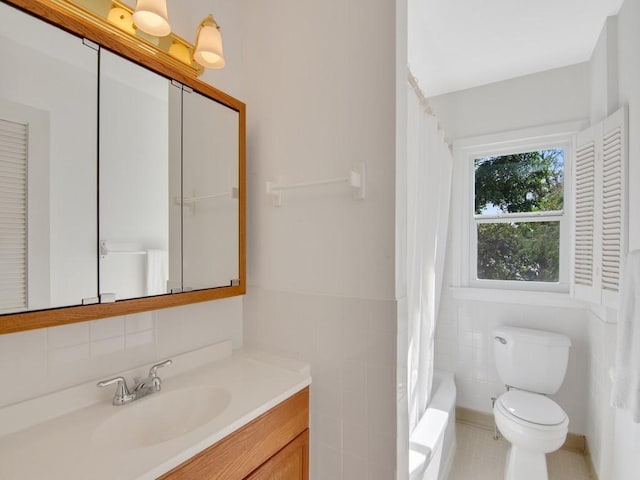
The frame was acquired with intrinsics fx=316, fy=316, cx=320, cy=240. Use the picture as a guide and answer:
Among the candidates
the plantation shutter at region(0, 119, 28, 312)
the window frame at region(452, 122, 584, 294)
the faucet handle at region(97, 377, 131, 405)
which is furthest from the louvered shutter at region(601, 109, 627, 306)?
the plantation shutter at region(0, 119, 28, 312)

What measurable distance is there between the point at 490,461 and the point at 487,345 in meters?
0.77

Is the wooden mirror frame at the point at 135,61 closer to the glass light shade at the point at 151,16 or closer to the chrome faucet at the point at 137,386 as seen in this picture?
the glass light shade at the point at 151,16

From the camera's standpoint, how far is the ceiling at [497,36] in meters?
1.72

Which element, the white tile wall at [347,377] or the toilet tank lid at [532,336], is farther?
the toilet tank lid at [532,336]

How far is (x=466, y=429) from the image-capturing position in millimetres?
2473

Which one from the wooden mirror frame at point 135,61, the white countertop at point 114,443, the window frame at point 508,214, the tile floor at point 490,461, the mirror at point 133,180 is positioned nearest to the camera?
the white countertop at point 114,443

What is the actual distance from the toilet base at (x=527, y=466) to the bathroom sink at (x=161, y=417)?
5.99ft

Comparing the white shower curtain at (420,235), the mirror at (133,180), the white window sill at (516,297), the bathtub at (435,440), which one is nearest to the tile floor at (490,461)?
the bathtub at (435,440)

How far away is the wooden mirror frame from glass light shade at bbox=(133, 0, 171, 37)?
0.07 m

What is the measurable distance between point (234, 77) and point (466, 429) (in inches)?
114

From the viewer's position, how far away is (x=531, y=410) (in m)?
1.84

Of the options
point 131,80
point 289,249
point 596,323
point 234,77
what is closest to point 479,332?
point 596,323

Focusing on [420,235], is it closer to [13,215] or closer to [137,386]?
[137,386]

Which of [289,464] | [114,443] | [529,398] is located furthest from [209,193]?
[529,398]
